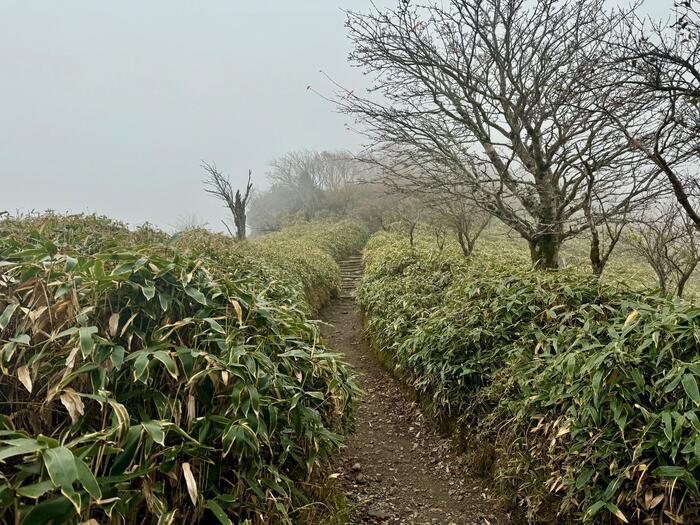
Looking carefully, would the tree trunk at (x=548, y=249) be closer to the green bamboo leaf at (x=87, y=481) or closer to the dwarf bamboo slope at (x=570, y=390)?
the dwarf bamboo slope at (x=570, y=390)

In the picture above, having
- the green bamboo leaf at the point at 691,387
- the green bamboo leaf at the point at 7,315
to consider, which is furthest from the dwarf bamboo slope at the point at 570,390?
the green bamboo leaf at the point at 7,315

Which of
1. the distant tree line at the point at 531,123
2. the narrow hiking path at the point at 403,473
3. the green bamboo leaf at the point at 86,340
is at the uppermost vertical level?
the distant tree line at the point at 531,123

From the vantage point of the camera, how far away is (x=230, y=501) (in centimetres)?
167

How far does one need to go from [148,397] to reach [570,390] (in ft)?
7.90

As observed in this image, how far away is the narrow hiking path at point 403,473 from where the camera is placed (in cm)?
283

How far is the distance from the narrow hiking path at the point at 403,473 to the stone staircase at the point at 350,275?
595cm

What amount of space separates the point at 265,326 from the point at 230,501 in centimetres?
103

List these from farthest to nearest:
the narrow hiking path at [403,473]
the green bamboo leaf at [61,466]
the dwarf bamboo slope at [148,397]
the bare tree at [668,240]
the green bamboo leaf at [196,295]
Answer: the bare tree at [668,240] < the narrow hiking path at [403,473] < the green bamboo leaf at [196,295] < the dwarf bamboo slope at [148,397] < the green bamboo leaf at [61,466]

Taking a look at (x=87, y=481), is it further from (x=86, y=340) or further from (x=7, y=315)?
(x=7, y=315)

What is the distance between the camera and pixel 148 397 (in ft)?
5.76

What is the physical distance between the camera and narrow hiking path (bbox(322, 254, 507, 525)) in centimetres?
283

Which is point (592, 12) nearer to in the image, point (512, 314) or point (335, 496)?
point (512, 314)

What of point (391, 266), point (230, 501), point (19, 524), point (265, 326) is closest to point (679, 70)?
point (265, 326)

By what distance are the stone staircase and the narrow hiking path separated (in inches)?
234
